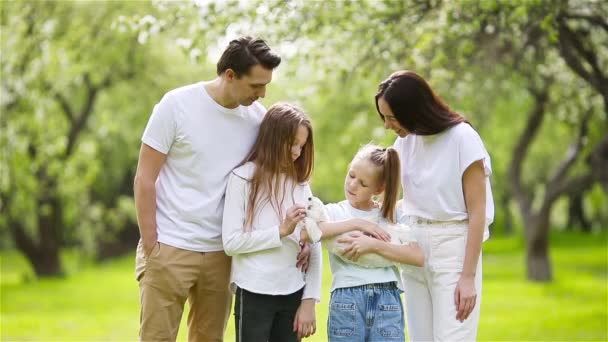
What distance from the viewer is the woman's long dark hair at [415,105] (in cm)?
397

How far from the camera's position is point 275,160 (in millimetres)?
4145

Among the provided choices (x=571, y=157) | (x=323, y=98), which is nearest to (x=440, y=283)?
(x=323, y=98)

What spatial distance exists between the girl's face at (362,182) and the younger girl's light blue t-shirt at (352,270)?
0.21 feet

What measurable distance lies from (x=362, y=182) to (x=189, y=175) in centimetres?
81

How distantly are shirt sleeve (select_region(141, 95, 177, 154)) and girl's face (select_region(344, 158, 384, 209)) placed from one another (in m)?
0.86

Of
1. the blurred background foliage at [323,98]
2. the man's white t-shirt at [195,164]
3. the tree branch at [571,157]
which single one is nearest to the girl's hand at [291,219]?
the man's white t-shirt at [195,164]

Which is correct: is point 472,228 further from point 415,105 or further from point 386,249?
point 415,105

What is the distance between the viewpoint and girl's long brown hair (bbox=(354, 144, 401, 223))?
4.22 m

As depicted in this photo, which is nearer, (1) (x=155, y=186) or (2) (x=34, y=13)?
(1) (x=155, y=186)

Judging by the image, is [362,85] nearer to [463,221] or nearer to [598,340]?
[598,340]

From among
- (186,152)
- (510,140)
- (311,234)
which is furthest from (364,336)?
(510,140)

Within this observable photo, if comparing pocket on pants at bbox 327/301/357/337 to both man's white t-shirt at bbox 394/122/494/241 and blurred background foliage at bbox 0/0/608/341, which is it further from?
blurred background foliage at bbox 0/0/608/341

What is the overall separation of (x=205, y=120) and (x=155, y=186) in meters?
0.39

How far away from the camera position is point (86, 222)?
2448cm
